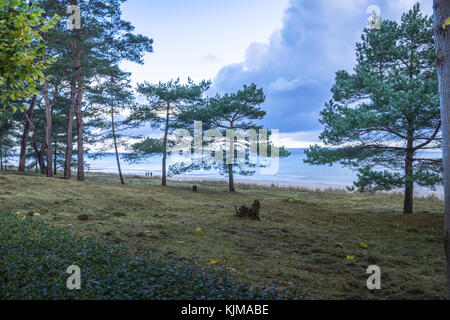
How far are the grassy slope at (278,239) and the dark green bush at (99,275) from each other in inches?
22.1

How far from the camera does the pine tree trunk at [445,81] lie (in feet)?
11.3

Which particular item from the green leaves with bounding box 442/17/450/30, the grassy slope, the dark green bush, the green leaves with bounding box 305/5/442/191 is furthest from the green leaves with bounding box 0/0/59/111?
the green leaves with bounding box 305/5/442/191

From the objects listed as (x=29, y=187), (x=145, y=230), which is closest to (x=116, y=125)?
(x=29, y=187)

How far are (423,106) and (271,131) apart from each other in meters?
12.3

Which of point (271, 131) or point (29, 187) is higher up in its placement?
point (271, 131)

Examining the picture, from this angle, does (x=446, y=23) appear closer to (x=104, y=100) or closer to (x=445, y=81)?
(x=445, y=81)

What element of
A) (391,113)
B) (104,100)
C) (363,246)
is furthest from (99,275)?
(104,100)

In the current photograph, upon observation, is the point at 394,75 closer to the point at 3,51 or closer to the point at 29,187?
the point at 3,51

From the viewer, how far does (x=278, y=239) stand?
745 cm

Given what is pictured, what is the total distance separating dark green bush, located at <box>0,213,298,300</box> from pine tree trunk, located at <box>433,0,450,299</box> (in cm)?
222

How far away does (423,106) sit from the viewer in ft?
31.9

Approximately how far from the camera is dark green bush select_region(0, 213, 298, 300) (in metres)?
3.48

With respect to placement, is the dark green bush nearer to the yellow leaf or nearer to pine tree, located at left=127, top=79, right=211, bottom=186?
the yellow leaf
